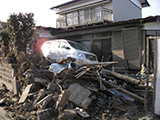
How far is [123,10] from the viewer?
14.4m

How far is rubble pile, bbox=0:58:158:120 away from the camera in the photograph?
13.2 feet

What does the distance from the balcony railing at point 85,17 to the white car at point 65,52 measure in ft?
16.4

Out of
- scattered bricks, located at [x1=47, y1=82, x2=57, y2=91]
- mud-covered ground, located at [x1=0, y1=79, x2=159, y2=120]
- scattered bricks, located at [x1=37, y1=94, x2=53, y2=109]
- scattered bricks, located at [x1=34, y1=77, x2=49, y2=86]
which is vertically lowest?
mud-covered ground, located at [x1=0, y1=79, x2=159, y2=120]

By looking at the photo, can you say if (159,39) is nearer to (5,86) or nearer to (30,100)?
(30,100)

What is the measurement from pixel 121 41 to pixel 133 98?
5875 mm

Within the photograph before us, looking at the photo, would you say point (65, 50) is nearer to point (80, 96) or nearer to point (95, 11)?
point (80, 96)

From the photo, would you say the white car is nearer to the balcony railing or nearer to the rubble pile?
the rubble pile

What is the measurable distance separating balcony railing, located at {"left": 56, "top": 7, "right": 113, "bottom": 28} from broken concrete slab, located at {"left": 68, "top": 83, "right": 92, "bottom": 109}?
9.31 metres

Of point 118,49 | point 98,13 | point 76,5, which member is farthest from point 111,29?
point 76,5

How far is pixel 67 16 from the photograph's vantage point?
1656 centimetres

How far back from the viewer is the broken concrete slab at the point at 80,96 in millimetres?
4340

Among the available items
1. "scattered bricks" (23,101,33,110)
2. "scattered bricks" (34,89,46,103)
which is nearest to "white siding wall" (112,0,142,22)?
"scattered bricks" (34,89,46,103)

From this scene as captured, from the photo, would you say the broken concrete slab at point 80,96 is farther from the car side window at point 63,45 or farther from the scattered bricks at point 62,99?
the car side window at point 63,45

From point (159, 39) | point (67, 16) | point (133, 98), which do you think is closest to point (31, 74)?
point (133, 98)
